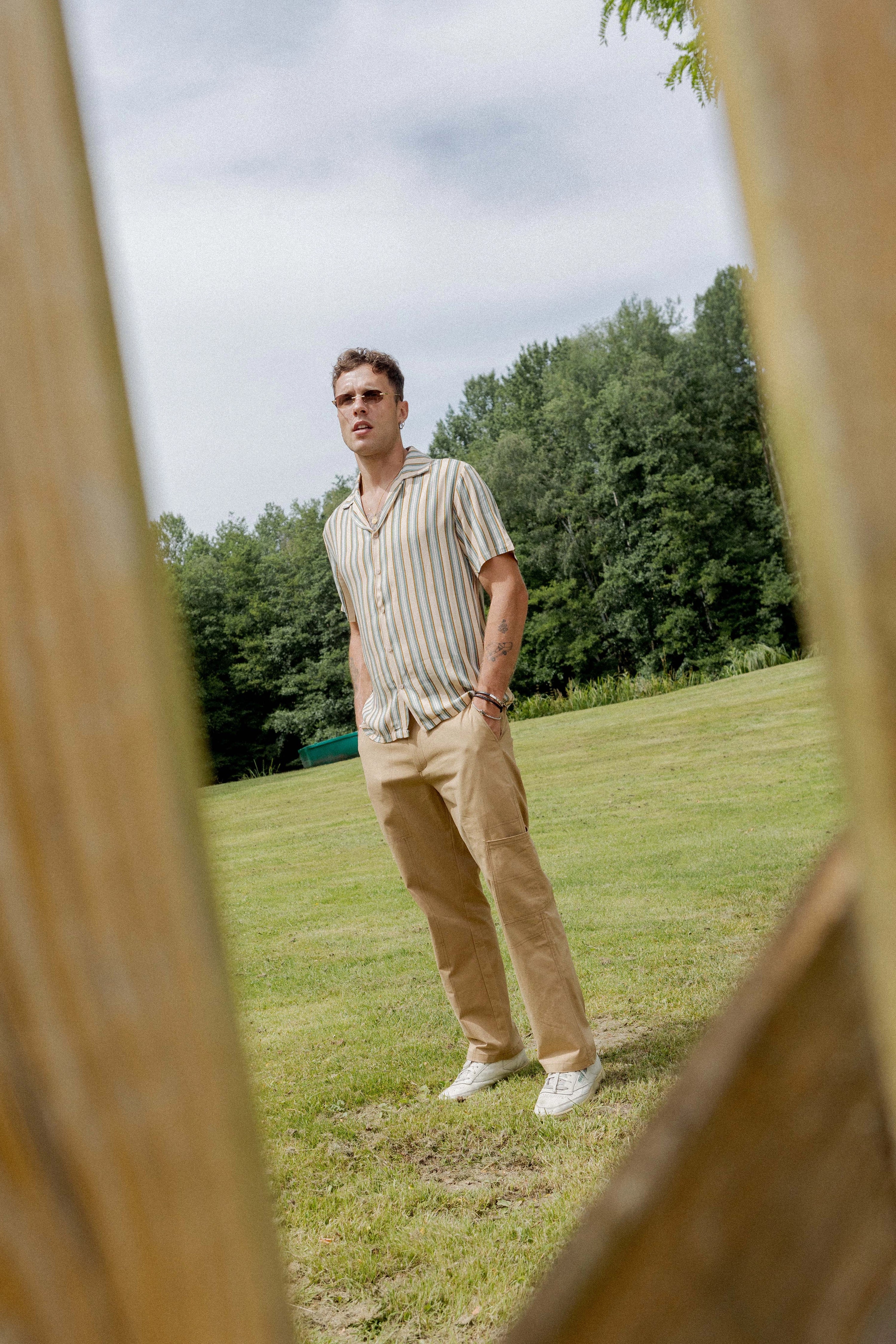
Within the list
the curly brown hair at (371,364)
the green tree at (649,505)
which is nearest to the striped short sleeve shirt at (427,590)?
the curly brown hair at (371,364)

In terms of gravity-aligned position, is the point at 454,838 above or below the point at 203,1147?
below

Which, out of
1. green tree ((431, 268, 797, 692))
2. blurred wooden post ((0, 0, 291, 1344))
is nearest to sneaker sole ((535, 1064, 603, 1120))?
blurred wooden post ((0, 0, 291, 1344))

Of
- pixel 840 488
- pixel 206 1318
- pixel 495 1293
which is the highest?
pixel 840 488

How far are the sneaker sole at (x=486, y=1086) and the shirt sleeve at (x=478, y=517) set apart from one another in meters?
1.51

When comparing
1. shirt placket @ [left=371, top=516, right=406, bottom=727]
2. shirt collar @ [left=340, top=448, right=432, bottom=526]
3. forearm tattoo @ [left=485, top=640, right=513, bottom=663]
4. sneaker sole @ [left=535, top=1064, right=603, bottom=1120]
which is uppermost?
shirt collar @ [left=340, top=448, right=432, bottom=526]

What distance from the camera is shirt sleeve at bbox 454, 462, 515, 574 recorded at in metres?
2.85

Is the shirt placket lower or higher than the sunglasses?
lower

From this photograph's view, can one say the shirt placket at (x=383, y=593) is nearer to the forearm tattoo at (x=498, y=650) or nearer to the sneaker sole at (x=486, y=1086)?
the forearm tattoo at (x=498, y=650)

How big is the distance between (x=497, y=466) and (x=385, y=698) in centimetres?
2538

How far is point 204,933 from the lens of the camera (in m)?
0.32

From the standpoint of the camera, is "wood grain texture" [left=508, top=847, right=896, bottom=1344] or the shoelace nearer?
"wood grain texture" [left=508, top=847, right=896, bottom=1344]

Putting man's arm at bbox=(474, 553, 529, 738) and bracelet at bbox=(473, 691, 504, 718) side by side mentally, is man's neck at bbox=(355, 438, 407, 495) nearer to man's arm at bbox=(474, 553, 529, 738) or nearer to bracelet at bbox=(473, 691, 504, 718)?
man's arm at bbox=(474, 553, 529, 738)

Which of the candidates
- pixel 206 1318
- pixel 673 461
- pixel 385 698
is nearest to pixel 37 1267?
pixel 206 1318

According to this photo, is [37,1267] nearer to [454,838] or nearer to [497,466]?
[454,838]
